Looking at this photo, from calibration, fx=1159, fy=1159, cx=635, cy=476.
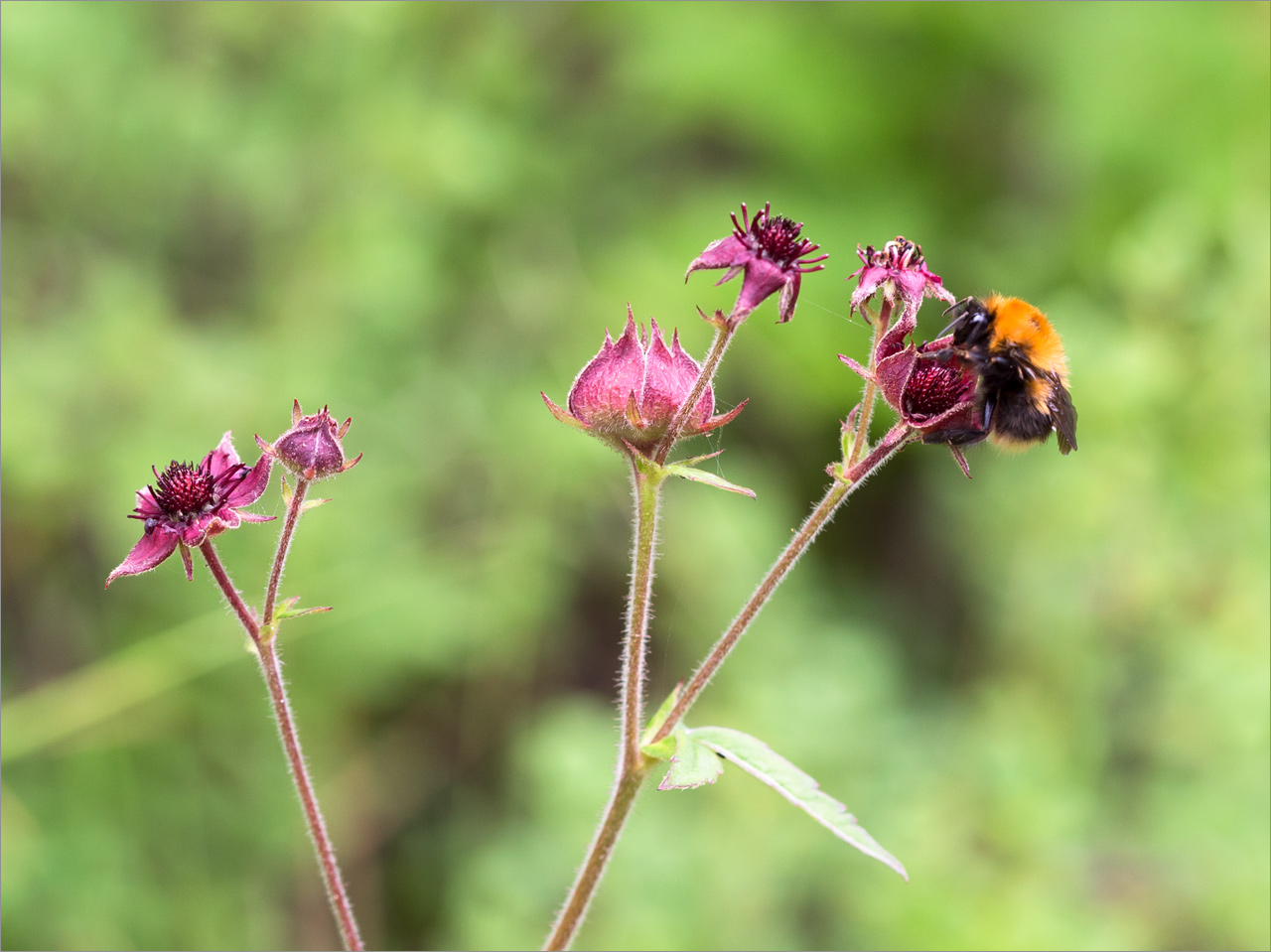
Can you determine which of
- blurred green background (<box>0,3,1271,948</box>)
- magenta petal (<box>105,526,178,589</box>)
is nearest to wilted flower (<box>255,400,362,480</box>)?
magenta petal (<box>105,526,178,589</box>)

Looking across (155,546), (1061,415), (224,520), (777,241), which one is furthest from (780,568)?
(155,546)

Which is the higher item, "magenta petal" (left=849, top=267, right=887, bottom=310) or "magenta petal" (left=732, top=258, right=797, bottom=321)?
"magenta petal" (left=849, top=267, right=887, bottom=310)

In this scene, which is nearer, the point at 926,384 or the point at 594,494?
the point at 926,384

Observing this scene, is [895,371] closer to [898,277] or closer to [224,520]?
[898,277]

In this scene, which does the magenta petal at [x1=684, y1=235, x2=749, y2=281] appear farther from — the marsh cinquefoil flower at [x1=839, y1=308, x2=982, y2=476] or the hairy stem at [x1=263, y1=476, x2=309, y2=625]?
the hairy stem at [x1=263, y1=476, x2=309, y2=625]

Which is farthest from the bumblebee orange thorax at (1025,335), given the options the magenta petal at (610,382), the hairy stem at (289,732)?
the hairy stem at (289,732)

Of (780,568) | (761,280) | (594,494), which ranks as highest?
(594,494)
